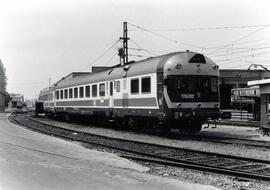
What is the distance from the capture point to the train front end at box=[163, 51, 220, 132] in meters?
15.8

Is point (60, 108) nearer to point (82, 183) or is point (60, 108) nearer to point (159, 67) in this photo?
point (159, 67)

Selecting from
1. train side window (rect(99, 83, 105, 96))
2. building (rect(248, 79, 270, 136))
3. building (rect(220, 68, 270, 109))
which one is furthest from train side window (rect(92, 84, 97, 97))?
building (rect(220, 68, 270, 109))

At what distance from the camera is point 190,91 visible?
16.2 metres

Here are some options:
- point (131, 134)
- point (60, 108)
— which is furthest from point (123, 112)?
point (60, 108)

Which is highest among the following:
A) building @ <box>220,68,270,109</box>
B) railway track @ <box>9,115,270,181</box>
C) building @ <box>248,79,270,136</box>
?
building @ <box>220,68,270,109</box>

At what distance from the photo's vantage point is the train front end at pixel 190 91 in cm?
1577

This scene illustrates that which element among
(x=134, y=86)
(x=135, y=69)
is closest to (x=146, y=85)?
(x=134, y=86)

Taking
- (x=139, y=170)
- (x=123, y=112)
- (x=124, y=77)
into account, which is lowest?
(x=139, y=170)

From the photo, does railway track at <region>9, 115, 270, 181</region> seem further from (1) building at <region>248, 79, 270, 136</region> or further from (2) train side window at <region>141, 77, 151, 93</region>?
(1) building at <region>248, 79, 270, 136</region>

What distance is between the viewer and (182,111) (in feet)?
51.8

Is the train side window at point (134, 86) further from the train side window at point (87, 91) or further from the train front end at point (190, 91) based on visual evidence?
the train side window at point (87, 91)

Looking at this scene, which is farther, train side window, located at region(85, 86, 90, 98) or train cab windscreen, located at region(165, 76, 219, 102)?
train side window, located at region(85, 86, 90, 98)

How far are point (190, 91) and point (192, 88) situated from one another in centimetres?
16

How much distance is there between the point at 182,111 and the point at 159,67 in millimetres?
1994
